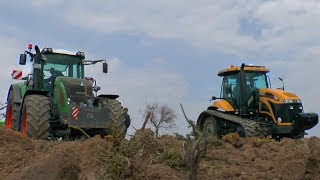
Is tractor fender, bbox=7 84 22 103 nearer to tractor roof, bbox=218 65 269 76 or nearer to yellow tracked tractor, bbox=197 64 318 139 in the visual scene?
yellow tracked tractor, bbox=197 64 318 139

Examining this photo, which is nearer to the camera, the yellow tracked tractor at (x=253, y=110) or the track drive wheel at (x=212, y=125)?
the yellow tracked tractor at (x=253, y=110)

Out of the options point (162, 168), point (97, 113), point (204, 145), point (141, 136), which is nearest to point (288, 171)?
point (162, 168)

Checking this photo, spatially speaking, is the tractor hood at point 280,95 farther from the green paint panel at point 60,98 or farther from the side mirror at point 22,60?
the side mirror at point 22,60

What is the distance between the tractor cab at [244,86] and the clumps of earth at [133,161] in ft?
19.1

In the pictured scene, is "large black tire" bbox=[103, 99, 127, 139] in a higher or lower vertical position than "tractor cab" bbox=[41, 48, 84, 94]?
lower

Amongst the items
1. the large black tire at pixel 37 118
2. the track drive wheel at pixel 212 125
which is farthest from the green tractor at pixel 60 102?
the track drive wheel at pixel 212 125

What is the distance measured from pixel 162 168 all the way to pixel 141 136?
1.28m

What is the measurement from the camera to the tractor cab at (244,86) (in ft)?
44.8

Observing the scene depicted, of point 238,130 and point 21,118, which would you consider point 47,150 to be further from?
point 238,130

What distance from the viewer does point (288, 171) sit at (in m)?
5.33

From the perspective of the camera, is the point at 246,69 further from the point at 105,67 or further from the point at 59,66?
the point at 59,66

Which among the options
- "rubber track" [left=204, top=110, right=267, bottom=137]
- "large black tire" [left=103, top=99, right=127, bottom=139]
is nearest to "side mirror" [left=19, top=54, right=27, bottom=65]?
"large black tire" [left=103, top=99, right=127, bottom=139]

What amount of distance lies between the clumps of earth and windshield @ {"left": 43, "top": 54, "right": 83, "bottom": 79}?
4025 mm

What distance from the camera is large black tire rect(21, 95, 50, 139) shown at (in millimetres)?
9555
